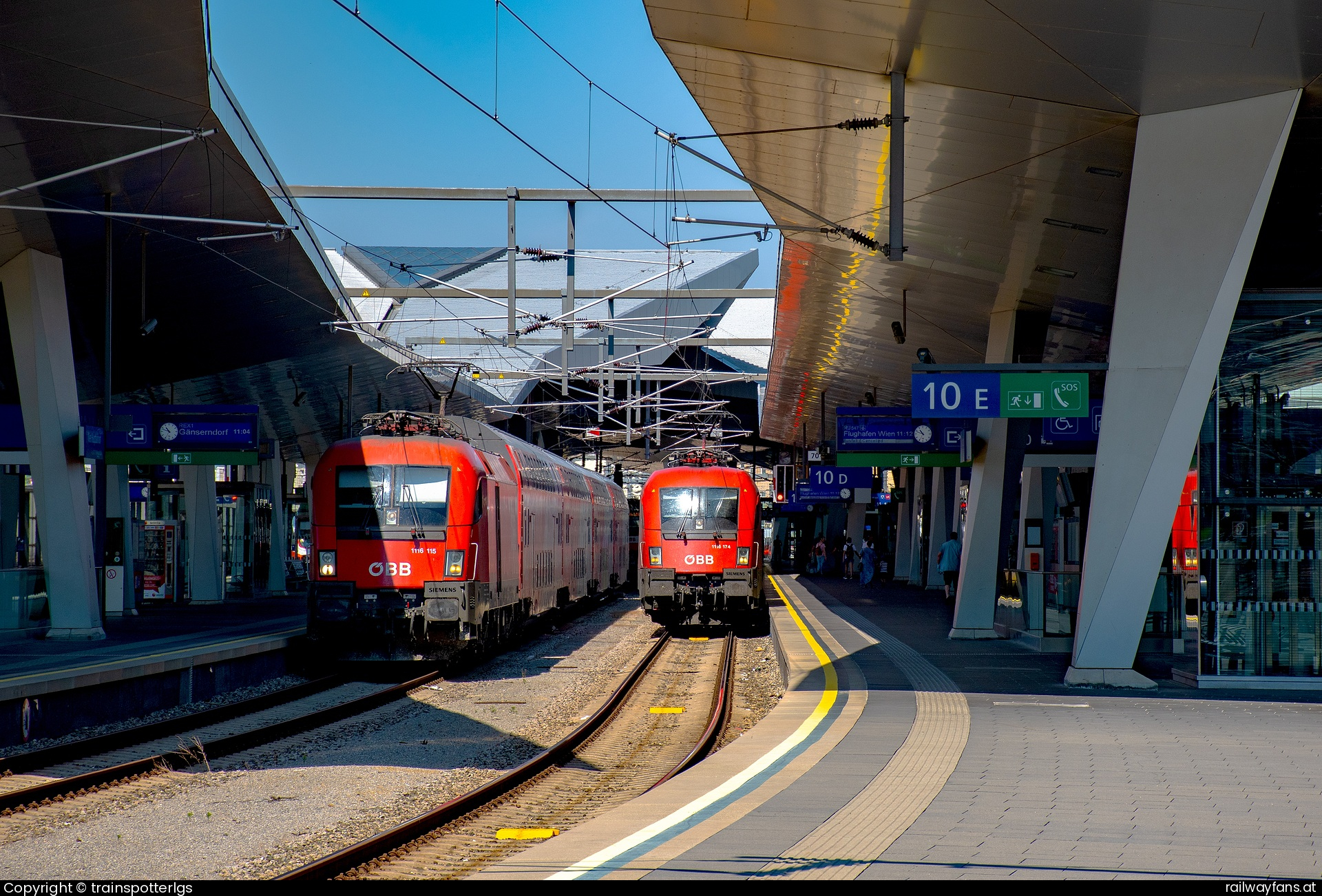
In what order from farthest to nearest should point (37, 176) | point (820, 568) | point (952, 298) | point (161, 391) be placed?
point (820, 568), point (161, 391), point (952, 298), point (37, 176)

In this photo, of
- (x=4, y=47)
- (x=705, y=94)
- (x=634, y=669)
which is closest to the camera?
(x=4, y=47)

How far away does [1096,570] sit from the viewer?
1175 cm

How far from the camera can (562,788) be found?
911cm

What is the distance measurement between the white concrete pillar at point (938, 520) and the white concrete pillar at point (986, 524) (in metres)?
12.0

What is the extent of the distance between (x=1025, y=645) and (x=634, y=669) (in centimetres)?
548

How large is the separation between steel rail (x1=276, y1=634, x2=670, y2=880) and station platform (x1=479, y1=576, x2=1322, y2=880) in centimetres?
129

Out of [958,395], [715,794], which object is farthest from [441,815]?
[958,395]

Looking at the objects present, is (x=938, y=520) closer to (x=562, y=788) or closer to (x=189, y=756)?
(x=562, y=788)

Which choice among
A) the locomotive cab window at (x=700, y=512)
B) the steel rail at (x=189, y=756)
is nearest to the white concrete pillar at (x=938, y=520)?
the locomotive cab window at (x=700, y=512)

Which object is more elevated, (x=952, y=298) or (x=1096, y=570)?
(x=952, y=298)

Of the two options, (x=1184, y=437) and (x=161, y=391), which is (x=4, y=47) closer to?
(x=1184, y=437)

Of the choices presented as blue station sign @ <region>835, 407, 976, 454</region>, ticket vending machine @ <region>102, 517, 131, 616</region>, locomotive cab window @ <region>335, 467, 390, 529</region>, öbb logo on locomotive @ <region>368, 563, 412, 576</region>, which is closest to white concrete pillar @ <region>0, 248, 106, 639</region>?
locomotive cab window @ <region>335, 467, 390, 529</region>

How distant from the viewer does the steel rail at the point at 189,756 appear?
8344 mm
